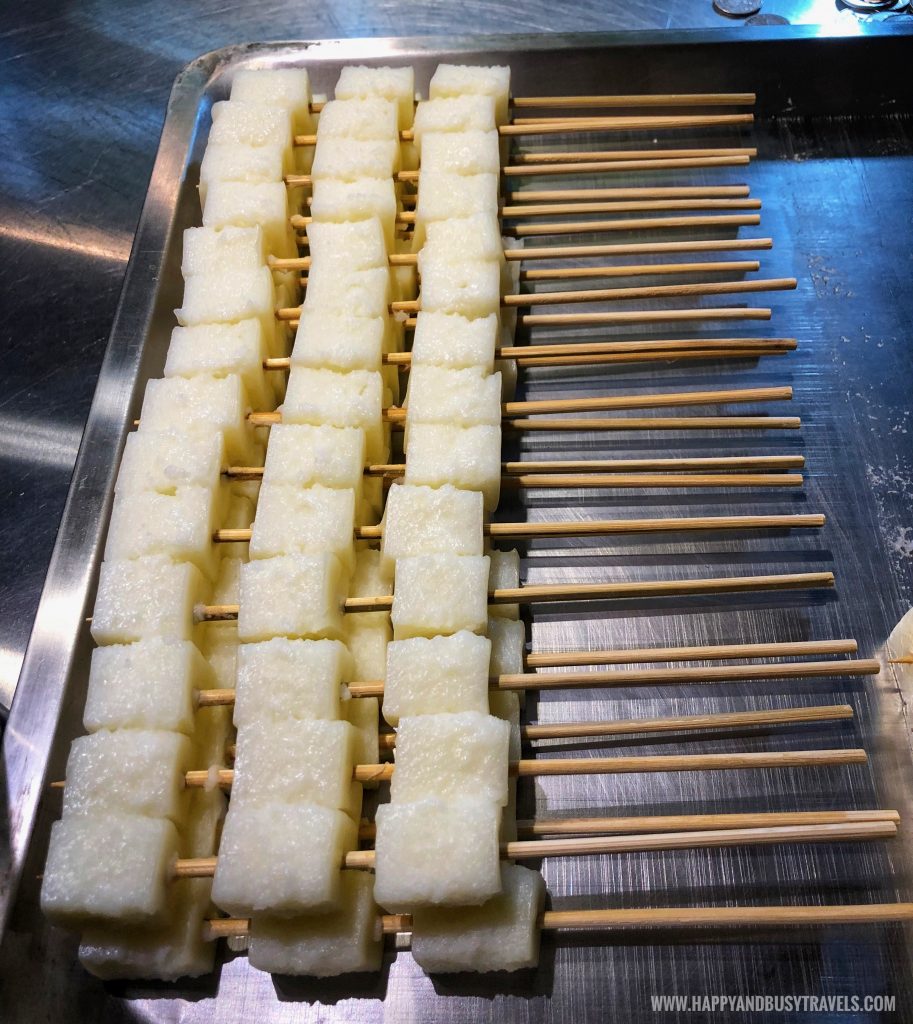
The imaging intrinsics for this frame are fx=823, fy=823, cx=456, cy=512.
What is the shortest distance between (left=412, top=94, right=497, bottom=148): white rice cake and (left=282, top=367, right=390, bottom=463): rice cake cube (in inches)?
46.0

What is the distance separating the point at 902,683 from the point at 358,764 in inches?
61.0

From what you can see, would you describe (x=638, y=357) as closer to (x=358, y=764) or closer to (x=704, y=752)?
(x=704, y=752)

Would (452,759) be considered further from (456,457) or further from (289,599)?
(456,457)

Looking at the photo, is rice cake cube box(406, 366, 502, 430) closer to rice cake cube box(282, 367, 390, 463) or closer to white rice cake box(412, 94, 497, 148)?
rice cake cube box(282, 367, 390, 463)

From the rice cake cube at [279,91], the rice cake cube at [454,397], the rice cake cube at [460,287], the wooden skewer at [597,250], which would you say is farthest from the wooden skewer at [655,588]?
the rice cake cube at [279,91]

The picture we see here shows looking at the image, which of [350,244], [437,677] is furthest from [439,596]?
[350,244]

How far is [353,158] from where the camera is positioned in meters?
3.00

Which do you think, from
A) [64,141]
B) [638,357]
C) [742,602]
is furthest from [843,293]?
[64,141]

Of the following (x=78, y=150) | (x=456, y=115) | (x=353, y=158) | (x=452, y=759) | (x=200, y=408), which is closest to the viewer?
(x=452, y=759)

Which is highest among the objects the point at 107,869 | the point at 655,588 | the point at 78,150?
the point at 78,150

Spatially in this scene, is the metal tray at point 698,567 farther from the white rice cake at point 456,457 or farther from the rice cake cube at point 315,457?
the rice cake cube at point 315,457

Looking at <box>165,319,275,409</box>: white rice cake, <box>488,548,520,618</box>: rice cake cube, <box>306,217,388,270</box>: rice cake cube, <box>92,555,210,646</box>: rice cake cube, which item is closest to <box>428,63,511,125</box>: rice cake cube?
<box>306,217,388,270</box>: rice cake cube

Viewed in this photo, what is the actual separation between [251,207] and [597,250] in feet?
4.14

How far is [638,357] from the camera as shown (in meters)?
2.84
